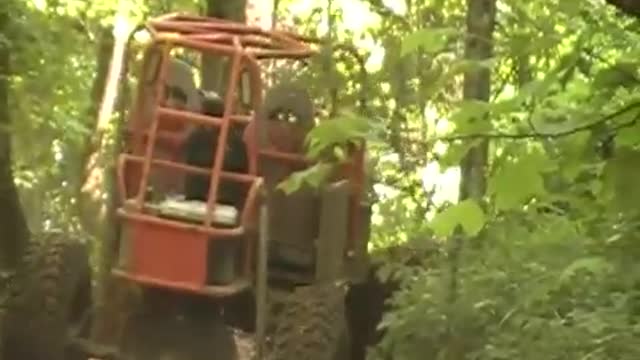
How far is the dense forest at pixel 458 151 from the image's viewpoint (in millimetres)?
2615

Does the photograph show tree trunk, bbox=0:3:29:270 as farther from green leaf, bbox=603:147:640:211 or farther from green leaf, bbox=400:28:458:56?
green leaf, bbox=603:147:640:211

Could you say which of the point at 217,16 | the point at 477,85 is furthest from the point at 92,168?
the point at 477,85

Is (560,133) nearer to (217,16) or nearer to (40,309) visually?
(40,309)

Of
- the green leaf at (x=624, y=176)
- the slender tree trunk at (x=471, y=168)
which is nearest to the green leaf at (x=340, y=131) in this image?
the green leaf at (x=624, y=176)

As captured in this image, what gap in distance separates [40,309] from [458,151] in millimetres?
5501

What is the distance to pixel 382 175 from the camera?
937 centimetres

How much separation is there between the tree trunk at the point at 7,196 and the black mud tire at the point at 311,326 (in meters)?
1.66

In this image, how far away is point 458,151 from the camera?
2656 mm

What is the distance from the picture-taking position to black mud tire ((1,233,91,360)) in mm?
7785

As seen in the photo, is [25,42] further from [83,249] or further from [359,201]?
[359,201]

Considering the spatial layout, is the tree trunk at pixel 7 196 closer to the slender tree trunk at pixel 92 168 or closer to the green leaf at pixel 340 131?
the slender tree trunk at pixel 92 168

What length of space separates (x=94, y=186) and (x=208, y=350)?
420 cm

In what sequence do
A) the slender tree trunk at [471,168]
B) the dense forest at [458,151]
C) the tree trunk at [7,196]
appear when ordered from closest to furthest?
the dense forest at [458,151], the slender tree trunk at [471,168], the tree trunk at [7,196]

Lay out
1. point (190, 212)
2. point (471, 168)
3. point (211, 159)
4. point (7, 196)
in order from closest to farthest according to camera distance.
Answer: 1. point (471, 168)
2. point (190, 212)
3. point (211, 159)
4. point (7, 196)
